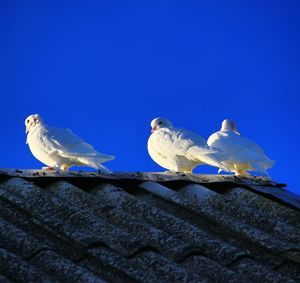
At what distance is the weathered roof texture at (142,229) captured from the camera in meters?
4.20

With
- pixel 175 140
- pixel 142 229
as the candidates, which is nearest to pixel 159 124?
pixel 175 140

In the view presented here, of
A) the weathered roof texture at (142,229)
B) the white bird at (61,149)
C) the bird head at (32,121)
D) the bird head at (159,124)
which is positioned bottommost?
the weathered roof texture at (142,229)

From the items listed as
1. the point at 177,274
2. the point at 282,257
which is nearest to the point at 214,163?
the point at 282,257

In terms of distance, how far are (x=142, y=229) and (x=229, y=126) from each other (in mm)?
4326

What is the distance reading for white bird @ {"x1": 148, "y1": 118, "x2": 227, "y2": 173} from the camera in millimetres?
8078

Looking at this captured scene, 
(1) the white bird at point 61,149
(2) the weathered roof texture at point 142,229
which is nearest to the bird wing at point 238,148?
(1) the white bird at point 61,149

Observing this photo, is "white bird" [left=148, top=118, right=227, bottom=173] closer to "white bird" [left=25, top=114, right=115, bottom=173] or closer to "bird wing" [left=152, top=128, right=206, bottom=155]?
"bird wing" [left=152, top=128, right=206, bottom=155]

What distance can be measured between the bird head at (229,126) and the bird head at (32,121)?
1886 mm

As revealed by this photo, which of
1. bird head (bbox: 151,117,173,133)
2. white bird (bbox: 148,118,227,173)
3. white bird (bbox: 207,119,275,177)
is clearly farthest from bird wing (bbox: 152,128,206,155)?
bird head (bbox: 151,117,173,133)

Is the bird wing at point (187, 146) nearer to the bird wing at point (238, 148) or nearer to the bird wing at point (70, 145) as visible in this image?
the bird wing at point (238, 148)

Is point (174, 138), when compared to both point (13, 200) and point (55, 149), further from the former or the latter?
point (13, 200)

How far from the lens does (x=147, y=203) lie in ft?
17.9

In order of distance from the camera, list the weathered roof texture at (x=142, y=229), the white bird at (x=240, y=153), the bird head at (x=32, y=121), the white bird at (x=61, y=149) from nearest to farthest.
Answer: the weathered roof texture at (x=142, y=229) → the white bird at (x=61, y=149) → the white bird at (x=240, y=153) → the bird head at (x=32, y=121)

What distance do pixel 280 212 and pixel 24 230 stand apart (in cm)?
189
